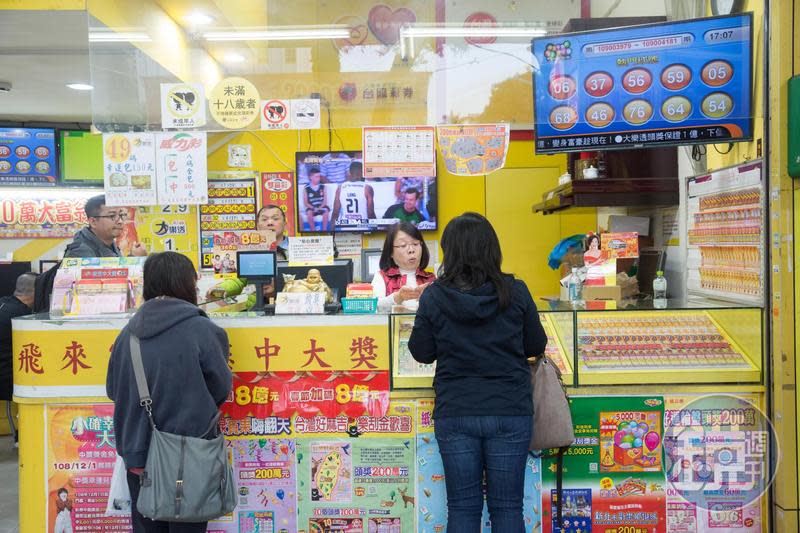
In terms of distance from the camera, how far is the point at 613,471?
303 centimetres

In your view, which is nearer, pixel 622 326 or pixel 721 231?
pixel 622 326

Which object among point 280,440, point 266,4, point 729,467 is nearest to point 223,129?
point 266,4

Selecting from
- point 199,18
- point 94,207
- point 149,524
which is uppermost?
point 199,18

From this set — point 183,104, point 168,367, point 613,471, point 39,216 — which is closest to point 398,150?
point 183,104

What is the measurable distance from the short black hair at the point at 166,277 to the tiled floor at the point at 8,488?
8.50ft

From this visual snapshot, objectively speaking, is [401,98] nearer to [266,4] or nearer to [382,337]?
[266,4]

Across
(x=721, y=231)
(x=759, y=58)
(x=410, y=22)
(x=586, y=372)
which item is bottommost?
(x=586, y=372)

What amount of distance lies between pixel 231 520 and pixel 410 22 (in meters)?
2.67

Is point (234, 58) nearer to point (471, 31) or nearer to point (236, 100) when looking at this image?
point (236, 100)

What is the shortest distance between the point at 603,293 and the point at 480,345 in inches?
53.6

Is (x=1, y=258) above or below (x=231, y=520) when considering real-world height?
above

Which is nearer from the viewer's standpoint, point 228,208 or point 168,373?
point 168,373

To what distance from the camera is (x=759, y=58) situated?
3.15 metres

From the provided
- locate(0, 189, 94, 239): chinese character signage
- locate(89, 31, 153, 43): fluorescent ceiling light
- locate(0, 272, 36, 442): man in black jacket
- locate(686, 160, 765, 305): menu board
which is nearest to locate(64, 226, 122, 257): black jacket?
locate(89, 31, 153, 43): fluorescent ceiling light
